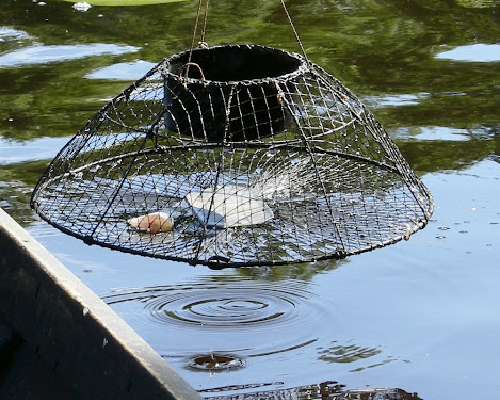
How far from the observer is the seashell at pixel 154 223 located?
4832 millimetres

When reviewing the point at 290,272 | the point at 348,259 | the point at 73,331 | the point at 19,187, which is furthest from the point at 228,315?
the point at 19,187

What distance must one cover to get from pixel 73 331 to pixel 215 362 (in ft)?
3.49

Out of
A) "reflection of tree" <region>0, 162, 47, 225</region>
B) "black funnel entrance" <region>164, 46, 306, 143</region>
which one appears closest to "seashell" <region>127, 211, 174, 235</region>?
"black funnel entrance" <region>164, 46, 306, 143</region>

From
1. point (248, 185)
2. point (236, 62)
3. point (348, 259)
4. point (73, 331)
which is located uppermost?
point (236, 62)

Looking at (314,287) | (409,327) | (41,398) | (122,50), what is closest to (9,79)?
(122,50)

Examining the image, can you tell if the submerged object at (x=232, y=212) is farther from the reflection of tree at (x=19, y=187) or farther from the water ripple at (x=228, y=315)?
the reflection of tree at (x=19, y=187)

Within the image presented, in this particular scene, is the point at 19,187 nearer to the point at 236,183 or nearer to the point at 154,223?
the point at 154,223

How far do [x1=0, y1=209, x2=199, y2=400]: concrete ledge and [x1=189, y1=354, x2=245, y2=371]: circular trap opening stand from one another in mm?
832

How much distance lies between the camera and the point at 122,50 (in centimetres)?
1020

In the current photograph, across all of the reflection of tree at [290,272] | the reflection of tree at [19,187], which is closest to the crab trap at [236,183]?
the reflection of tree at [290,272]

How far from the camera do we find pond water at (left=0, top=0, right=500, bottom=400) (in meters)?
5.18

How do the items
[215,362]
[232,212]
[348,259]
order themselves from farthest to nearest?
[348,259]
[215,362]
[232,212]

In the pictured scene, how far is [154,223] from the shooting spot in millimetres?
4938

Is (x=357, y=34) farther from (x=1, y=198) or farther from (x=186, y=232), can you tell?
(x=186, y=232)
